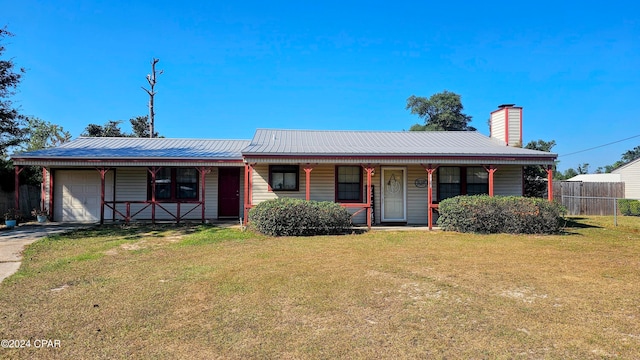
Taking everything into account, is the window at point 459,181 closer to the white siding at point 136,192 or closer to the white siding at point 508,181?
the white siding at point 508,181

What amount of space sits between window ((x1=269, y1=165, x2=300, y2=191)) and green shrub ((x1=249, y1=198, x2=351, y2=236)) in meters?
2.22

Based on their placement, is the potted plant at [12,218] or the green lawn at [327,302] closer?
the green lawn at [327,302]

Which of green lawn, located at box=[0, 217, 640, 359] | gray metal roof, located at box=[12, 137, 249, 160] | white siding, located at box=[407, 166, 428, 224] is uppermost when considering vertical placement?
gray metal roof, located at box=[12, 137, 249, 160]

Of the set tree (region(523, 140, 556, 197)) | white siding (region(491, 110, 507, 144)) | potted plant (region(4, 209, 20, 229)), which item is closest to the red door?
potted plant (region(4, 209, 20, 229))

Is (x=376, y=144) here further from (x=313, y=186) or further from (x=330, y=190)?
(x=313, y=186)

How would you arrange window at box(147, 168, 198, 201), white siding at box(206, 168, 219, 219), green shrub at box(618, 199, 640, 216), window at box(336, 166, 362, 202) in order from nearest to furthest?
window at box(336, 166, 362, 202), window at box(147, 168, 198, 201), white siding at box(206, 168, 219, 219), green shrub at box(618, 199, 640, 216)

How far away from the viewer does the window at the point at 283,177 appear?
43.2ft

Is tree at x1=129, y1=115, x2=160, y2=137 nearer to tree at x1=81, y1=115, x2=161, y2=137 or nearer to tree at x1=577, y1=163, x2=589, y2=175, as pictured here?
tree at x1=81, y1=115, x2=161, y2=137

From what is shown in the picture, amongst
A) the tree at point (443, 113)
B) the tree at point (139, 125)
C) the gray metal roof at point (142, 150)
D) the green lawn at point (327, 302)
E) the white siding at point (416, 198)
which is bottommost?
the green lawn at point (327, 302)

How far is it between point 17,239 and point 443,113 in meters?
39.6

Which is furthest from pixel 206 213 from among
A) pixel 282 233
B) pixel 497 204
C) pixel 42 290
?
pixel 497 204

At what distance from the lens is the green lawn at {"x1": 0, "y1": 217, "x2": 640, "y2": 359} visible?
342 cm

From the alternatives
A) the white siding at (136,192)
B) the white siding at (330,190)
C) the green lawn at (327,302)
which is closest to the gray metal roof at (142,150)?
the white siding at (136,192)

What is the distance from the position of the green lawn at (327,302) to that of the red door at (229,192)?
614cm
